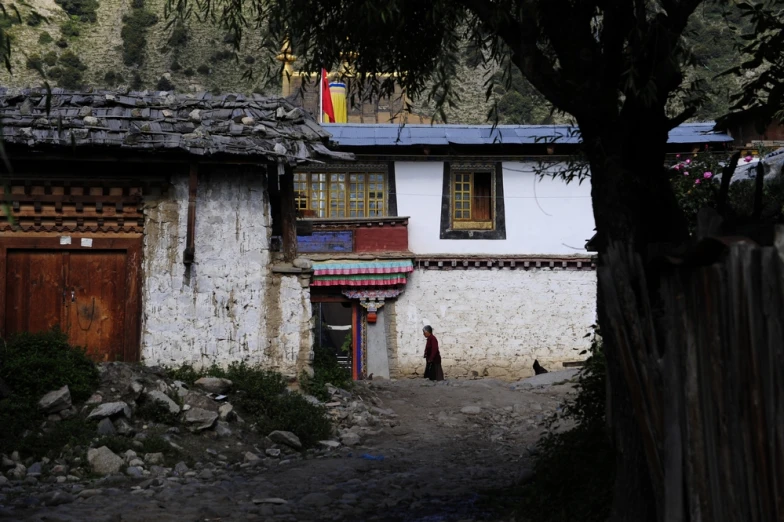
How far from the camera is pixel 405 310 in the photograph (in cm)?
2323

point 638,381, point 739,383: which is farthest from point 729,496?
point 638,381

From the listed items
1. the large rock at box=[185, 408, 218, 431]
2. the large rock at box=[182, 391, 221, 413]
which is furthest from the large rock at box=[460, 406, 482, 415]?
the large rock at box=[185, 408, 218, 431]

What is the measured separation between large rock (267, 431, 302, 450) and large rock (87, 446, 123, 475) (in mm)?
2179

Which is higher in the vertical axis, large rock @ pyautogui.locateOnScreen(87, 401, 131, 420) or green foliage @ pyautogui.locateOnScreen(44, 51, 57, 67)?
green foliage @ pyautogui.locateOnScreen(44, 51, 57, 67)

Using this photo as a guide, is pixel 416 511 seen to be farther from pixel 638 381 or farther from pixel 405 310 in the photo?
pixel 405 310

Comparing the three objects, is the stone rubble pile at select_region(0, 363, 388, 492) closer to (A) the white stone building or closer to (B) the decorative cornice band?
(A) the white stone building

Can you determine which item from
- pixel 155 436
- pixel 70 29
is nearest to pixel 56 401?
pixel 155 436

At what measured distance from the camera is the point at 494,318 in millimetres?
23188

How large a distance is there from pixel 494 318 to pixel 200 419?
43.0 feet

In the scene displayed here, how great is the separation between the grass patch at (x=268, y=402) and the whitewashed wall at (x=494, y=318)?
10600 millimetres

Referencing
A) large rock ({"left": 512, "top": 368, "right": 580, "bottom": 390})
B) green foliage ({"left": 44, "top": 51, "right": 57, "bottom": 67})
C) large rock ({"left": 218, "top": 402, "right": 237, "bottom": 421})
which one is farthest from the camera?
green foliage ({"left": 44, "top": 51, "right": 57, "bottom": 67})

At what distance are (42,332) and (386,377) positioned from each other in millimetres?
12249

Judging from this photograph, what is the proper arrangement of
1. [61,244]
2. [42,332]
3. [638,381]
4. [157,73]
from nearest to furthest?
[638,381], [42,332], [61,244], [157,73]

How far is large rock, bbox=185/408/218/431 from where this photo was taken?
10.9 m
